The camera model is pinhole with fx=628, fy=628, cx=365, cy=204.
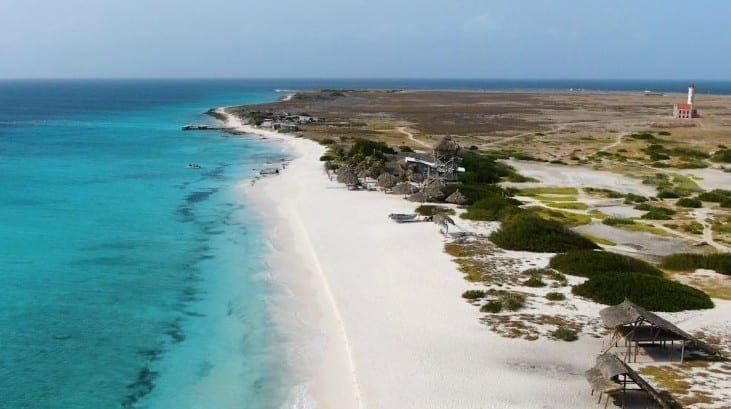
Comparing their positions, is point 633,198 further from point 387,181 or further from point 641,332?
point 641,332

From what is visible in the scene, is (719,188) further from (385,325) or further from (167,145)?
(167,145)

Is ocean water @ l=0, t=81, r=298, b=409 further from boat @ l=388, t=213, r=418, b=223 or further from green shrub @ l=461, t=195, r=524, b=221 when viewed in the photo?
green shrub @ l=461, t=195, r=524, b=221

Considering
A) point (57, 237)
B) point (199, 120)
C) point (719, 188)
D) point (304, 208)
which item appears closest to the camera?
point (57, 237)

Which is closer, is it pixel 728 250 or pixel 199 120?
pixel 728 250

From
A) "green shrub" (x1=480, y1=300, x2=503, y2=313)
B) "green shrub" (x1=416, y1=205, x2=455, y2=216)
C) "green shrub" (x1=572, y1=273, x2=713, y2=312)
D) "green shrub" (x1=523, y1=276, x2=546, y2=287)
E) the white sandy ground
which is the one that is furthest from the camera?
"green shrub" (x1=416, y1=205, x2=455, y2=216)

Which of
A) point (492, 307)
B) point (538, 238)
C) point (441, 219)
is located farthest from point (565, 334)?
point (441, 219)

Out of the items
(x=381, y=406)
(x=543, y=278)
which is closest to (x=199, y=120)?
(x=543, y=278)

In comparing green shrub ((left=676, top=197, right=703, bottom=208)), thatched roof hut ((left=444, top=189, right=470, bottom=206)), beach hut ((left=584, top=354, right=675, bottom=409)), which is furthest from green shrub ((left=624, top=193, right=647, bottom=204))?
beach hut ((left=584, top=354, right=675, bottom=409))
